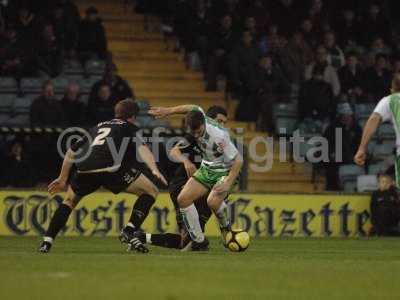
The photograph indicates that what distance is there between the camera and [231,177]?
14.7 metres

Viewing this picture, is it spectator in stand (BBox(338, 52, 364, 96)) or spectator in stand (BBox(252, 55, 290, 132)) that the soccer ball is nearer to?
spectator in stand (BBox(252, 55, 290, 132))

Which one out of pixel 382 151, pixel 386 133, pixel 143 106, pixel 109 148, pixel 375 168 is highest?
pixel 143 106

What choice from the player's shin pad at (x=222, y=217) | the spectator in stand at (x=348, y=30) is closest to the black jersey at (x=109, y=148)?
the player's shin pad at (x=222, y=217)

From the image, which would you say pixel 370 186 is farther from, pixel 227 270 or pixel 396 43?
pixel 227 270

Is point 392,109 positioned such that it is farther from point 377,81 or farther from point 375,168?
point 377,81

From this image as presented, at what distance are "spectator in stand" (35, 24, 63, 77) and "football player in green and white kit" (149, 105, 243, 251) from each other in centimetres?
810

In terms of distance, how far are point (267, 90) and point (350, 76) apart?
197 cm

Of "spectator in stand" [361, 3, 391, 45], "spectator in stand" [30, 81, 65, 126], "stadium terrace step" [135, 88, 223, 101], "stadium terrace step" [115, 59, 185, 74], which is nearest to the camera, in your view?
"spectator in stand" [30, 81, 65, 126]

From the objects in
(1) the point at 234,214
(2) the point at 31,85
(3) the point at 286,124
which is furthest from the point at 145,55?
(1) the point at 234,214

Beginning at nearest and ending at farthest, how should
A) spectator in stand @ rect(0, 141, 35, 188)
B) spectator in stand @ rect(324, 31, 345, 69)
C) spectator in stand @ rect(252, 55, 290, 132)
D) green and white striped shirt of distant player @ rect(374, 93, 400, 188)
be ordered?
green and white striped shirt of distant player @ rect(374, 93, 400, 188) → spectator in stand @ rect(0, 141, 35, 188) → spectator in stand @ rect(252, 55, 290, 132) → spectator in stand @ rect(324, 31, 345, 69)

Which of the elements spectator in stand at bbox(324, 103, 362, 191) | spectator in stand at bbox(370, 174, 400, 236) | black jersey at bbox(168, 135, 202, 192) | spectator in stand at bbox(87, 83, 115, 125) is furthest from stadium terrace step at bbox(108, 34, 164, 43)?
black jersey at bbox(168, 135, 202, 192)

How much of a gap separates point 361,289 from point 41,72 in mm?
13385

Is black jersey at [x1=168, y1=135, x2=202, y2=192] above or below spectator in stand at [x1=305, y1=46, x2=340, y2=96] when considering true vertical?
below

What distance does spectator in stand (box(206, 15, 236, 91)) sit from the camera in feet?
79.8
